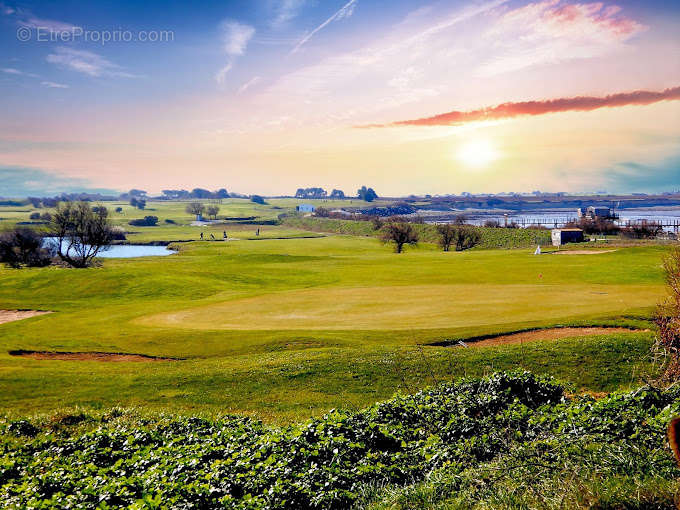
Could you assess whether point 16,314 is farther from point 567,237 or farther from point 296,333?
point 567,237

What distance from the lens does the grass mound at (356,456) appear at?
8.88 metres

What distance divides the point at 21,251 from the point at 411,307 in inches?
3831

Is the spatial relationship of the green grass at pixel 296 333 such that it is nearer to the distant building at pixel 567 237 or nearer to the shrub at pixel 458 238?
the distant building at pixel 567 237

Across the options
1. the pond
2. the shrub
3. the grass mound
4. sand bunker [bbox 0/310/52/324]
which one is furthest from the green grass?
the pond

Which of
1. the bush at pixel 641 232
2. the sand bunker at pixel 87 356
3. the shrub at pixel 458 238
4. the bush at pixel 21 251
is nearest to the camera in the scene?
the sand bunker at pixel 87 356

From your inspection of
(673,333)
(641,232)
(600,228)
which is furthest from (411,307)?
(600,228)

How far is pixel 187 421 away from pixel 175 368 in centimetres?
952

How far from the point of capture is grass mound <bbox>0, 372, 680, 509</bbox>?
8.88 meters

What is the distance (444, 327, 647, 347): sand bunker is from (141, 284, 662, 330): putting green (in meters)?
2.87

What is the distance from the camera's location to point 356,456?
11312mm

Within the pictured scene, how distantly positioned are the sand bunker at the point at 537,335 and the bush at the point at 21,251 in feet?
316

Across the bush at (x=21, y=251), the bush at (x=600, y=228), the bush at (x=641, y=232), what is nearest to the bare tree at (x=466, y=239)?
the bush at (x=600, y=228)

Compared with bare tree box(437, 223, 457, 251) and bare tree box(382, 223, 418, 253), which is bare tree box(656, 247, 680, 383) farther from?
bare tree box(437, 223, 457, 251)

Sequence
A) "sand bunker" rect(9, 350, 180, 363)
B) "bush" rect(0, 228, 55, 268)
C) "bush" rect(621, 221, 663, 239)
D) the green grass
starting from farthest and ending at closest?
"bush" rect(621, 221, 663, 239) < "bush" rect(0, 228, 55, 268) < "sand bunker" rect(9, 350, 180, 363) < the green grass
